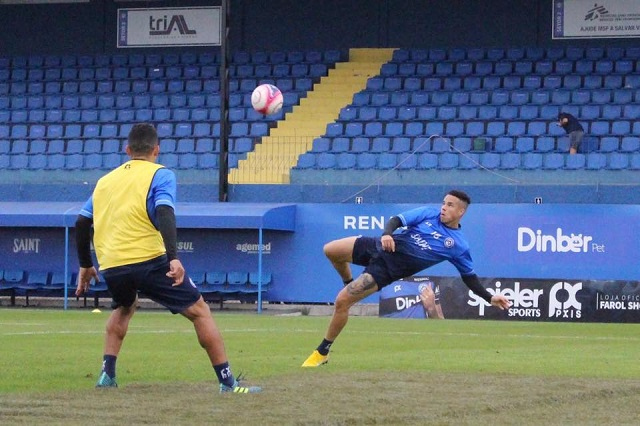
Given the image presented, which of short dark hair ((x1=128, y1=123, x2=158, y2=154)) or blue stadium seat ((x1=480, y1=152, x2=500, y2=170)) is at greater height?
blue stadium seat ((x1=480, y1=152, x2=500, y2=170))

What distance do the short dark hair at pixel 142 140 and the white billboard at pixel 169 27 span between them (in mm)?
32808

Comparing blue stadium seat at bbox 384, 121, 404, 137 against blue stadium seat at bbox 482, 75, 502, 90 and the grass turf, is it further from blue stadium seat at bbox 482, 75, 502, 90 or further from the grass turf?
the grass turf

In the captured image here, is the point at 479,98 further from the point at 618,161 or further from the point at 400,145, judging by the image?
the point at 618,161

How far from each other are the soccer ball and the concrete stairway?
2846 millimetres

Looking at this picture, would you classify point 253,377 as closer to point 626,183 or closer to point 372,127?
point 626,183

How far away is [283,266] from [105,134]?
9.04m

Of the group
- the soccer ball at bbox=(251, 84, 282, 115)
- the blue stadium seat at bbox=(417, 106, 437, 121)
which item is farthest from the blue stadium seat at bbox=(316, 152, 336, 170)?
the soccer ball at bbox=(251, 84, 282, 115)

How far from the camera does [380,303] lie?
27.0 meters

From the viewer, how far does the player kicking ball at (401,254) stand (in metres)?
12.5

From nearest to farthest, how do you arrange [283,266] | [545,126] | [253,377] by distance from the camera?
1. [253,377]
2. [283,266]
3. [545,126]

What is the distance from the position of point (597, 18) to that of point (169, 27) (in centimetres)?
1397

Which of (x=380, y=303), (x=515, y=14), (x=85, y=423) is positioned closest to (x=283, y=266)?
(x=380, y=303)

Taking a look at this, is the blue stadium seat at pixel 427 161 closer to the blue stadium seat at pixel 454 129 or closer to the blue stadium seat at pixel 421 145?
the blue stadium seat at pixel 421 145

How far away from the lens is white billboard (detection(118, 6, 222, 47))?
42438 millimetres
